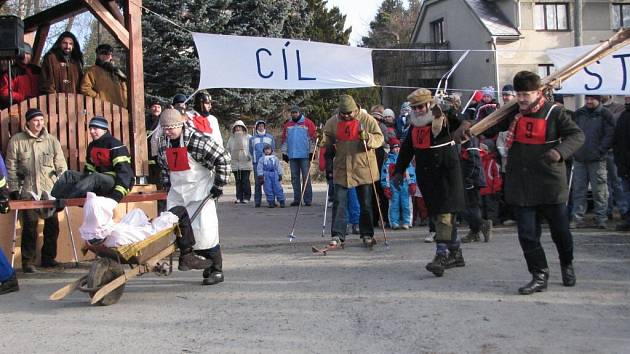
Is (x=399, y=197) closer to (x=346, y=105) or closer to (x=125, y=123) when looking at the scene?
(x=346, y=105)

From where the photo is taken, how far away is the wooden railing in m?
9.21

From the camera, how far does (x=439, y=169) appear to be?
7.76 m

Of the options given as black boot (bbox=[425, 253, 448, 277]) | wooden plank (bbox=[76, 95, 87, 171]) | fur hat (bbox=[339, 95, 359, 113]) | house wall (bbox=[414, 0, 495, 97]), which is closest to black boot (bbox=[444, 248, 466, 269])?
black boot (bbox=[425, 253, 448, 277])

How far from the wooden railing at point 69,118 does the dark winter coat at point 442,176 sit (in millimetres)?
4395

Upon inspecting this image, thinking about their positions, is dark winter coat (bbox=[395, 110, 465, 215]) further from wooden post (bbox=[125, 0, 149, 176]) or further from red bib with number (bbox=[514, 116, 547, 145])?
wooden post (bbox=[125, 0, 149, 176])

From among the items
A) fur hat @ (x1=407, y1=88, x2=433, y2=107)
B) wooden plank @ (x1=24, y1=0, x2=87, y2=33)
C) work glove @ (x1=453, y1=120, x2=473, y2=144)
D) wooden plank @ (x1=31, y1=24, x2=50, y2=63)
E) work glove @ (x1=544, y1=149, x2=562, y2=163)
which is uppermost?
wooden plank @ (x1=24, y1=0, x2=87, y2=33)

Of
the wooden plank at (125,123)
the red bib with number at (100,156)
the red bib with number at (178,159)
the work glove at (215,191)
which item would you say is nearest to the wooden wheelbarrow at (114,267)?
the work glove at (215,191)

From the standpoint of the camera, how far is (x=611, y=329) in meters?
5.50

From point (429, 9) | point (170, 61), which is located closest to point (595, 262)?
point (170, 61)

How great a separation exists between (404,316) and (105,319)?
257 cm

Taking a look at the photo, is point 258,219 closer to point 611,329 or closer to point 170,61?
point 611,329

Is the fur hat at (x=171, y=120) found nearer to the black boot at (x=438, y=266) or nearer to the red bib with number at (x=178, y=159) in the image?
the red bib with number at (x=178, y=159)

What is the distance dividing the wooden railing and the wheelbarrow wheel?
128 inches

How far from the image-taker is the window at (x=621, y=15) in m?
37.5
